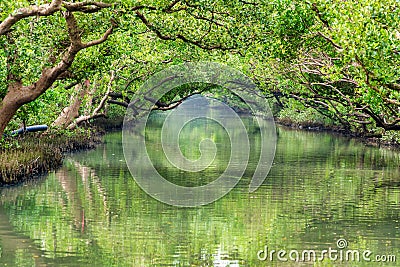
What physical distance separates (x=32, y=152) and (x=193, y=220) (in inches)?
318

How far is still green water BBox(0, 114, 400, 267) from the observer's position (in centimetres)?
1127

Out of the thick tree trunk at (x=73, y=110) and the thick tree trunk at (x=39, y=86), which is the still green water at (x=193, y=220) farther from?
the thick tree trunk at (x=73, y=110)

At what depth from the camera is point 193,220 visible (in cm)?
1453

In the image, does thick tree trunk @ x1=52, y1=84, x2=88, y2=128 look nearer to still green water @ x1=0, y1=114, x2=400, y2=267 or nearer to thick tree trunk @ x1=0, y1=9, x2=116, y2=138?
still green water @ x1=0, y1=114, x2=400, y2=267

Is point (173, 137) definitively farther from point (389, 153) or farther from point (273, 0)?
point (273, 0)

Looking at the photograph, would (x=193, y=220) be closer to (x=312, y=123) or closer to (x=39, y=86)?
(x=39, y=86)

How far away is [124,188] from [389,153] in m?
17.0

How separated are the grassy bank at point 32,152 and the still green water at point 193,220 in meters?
0.50

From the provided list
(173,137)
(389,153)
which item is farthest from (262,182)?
(173,137)

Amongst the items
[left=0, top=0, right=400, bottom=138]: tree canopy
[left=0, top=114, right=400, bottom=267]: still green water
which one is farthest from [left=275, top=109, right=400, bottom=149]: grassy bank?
[left=0, top=0, right=400, bottom=138]: tree canopy

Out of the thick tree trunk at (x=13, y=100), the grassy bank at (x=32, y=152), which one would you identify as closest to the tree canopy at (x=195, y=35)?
the thick tree trunk at (x=13, y=100)

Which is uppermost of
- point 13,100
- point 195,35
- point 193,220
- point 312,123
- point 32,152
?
point 195,35

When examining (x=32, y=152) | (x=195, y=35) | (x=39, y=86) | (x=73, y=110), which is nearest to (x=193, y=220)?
(x=39, y=86)

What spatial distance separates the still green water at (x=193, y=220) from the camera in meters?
11.3
